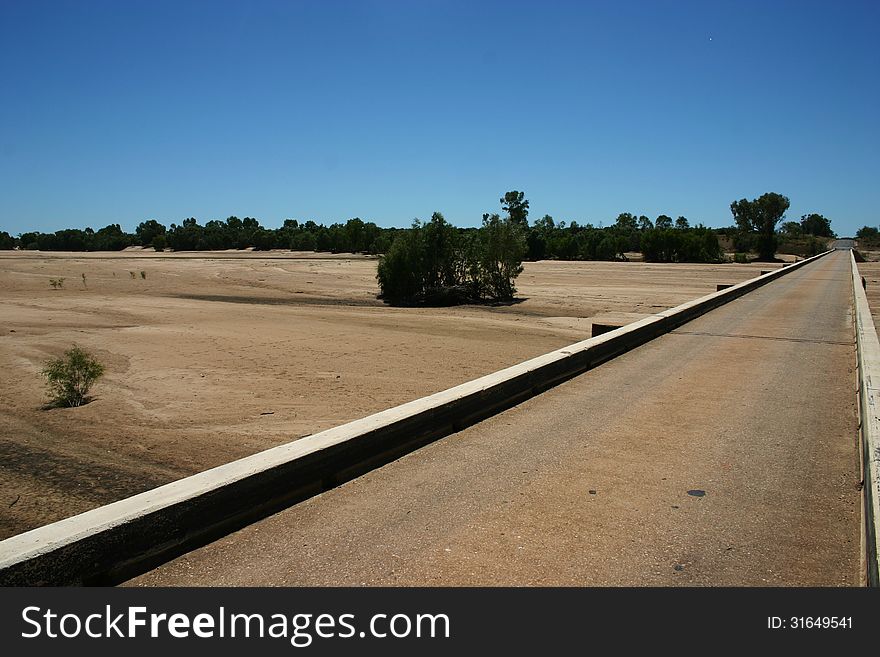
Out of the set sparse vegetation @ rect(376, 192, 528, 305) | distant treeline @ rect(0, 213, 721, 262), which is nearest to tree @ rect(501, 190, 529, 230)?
distant treeline @ rect(0, 213, 721, 262)

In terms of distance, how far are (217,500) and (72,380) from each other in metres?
9.21

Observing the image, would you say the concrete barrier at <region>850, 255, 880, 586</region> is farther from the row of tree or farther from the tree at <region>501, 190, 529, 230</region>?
the tree at <region>501, 190, 529, 230</region>

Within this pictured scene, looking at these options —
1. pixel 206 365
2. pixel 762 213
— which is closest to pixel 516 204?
pixel 762 213

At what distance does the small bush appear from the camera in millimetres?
11992

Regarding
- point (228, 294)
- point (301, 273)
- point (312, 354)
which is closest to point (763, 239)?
point (301, 273)

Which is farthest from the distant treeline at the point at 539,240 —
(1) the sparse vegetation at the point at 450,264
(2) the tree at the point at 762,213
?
(1) the sparse vegetation at the point at 450,264

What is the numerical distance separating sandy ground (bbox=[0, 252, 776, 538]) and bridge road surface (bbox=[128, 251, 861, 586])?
389 centimetres

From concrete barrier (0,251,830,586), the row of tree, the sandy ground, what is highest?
the row of tree

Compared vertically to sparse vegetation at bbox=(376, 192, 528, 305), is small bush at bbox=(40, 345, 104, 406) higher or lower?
lower

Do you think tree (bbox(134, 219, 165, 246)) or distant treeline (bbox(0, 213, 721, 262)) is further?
tree (bbox(134, 219, 165, 246))

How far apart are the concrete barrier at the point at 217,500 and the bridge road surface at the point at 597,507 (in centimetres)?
12

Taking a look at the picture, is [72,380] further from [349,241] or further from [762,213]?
[762,213]

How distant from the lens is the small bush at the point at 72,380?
1199 centimetres

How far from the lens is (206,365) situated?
49.8 feet
